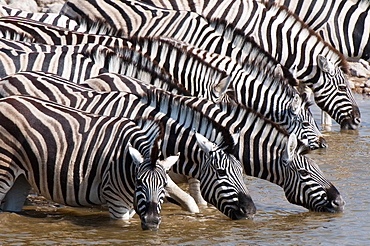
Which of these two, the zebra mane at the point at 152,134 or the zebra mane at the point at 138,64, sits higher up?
the zebra mane at the point at 138,64

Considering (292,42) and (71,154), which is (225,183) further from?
(292,42)

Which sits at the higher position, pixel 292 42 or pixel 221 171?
pixel 292 42

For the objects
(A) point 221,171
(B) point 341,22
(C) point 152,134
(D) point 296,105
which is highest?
(B) point 341,22

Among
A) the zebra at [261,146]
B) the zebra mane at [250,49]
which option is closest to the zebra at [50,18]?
the zebra mane at [250,49]

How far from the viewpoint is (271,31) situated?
45.3 ft

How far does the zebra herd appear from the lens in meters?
8.12

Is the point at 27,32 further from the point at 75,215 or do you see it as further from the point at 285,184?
the point at 285,184

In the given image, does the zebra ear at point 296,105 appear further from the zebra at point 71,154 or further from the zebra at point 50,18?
the zebra at point 50,18

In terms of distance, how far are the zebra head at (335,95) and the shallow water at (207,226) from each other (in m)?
3.59

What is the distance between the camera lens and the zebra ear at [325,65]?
13.2 meters

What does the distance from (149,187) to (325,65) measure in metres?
6.54

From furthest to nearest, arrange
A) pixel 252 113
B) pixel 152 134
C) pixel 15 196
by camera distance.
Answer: pixel 252 113 → pixel 15 196 → pixel 152 134

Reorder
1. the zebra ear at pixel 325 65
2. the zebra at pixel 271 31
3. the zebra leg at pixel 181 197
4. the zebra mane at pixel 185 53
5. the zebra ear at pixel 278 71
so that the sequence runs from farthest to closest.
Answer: the zebra ear at pixel 325 65, the zebra at pixel 271 31, the zebra ear at pixel 278 71, the zebra mane at pixel 185 53, the zebra leg at pixel 181 197

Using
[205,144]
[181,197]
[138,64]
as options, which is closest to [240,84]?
[138,64]
